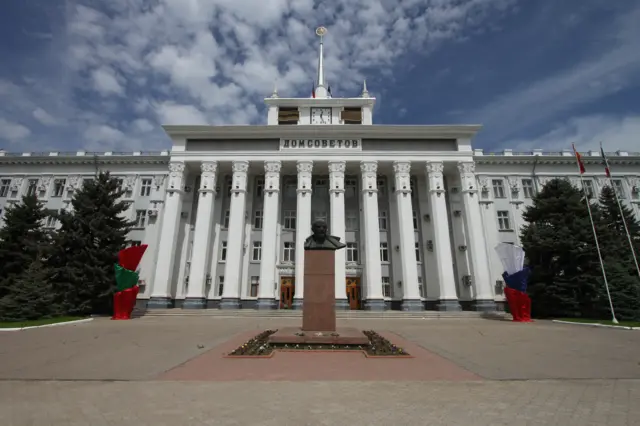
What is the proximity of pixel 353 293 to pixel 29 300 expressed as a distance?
2139 centimetres

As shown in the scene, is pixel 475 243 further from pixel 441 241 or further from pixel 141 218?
pixel 141 218

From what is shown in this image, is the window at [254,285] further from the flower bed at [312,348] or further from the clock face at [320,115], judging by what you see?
the flower bed at [312,348]

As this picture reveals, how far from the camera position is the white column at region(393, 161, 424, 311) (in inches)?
981

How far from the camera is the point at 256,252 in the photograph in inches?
1128

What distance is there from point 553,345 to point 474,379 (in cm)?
610

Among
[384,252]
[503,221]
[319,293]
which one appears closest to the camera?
[319,293]

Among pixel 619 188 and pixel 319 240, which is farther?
pixel 619 188

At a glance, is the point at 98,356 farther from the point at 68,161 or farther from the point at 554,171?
the point at 554,171

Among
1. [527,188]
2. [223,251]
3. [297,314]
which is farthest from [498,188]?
[223,251]

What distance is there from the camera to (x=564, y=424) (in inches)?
138

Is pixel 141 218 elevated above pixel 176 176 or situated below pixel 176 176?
below

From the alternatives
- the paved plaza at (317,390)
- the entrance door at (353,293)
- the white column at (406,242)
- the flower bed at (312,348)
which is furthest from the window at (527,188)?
the flower bed at (312,348)

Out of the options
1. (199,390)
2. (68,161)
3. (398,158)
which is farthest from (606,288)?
(68,161)

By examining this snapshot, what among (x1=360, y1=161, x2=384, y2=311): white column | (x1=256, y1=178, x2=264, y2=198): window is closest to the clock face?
(x1=360, y1=161, x2=384, y2=311): white column
